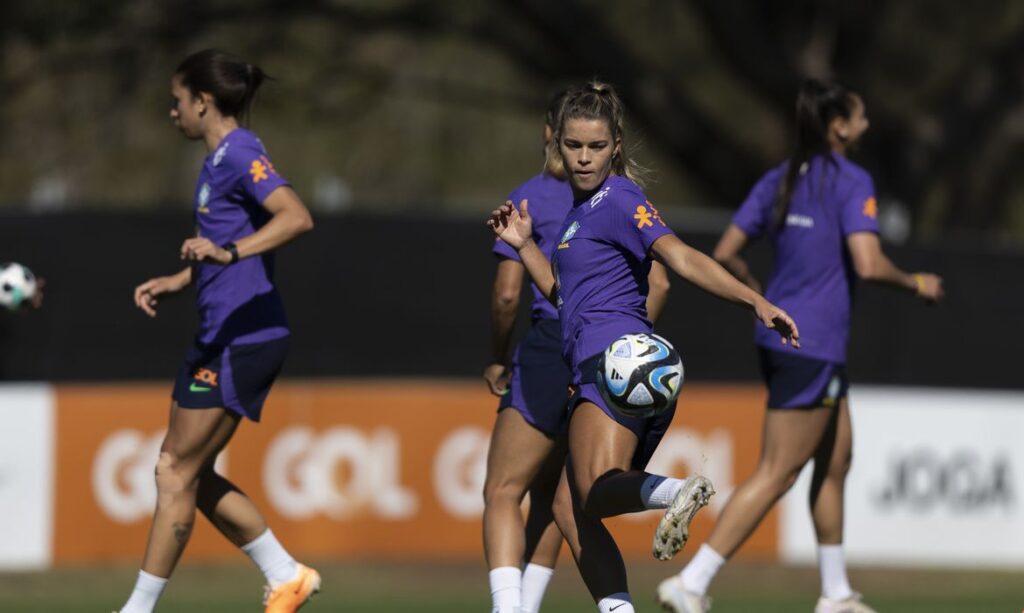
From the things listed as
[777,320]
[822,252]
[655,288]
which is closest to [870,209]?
[822,252]

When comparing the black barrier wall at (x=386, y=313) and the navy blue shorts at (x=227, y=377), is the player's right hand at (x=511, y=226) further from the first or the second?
the black barrier wall at (x=386, y=313)

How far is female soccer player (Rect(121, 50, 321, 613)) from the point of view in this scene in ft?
23.6

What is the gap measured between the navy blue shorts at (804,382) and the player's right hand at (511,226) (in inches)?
78.2

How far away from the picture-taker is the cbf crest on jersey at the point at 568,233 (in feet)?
21.0

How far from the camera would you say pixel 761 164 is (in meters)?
18.1

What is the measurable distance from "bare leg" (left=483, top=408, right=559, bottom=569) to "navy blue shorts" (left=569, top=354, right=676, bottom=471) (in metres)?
0.53

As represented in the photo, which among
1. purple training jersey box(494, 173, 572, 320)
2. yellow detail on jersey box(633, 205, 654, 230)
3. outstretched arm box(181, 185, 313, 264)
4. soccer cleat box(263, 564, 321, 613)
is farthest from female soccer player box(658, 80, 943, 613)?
outstretched arm box(181, 185, 313, 264)

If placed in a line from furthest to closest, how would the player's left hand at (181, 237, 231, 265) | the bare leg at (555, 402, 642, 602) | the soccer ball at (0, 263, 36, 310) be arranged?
the soccer ball at (0, 263, 36, 310), the player's left hand at (181, 237, 231, 265), the bare leg at (555, 402, 642, 602)

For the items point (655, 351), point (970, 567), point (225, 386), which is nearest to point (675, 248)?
point (655, 351)

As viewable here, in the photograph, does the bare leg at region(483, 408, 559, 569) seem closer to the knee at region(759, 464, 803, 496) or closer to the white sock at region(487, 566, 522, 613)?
the white sock at region(487, 566, 522, 613)

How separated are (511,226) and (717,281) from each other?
858mm

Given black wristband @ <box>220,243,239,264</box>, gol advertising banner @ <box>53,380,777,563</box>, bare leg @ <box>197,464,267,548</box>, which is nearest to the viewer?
black wristband @ <box>220,243,239,264</box>

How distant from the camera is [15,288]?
25.8 ft

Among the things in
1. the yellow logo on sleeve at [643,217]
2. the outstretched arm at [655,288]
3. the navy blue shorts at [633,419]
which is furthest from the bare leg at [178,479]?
the yellow logo on sleeve at [643,217]
